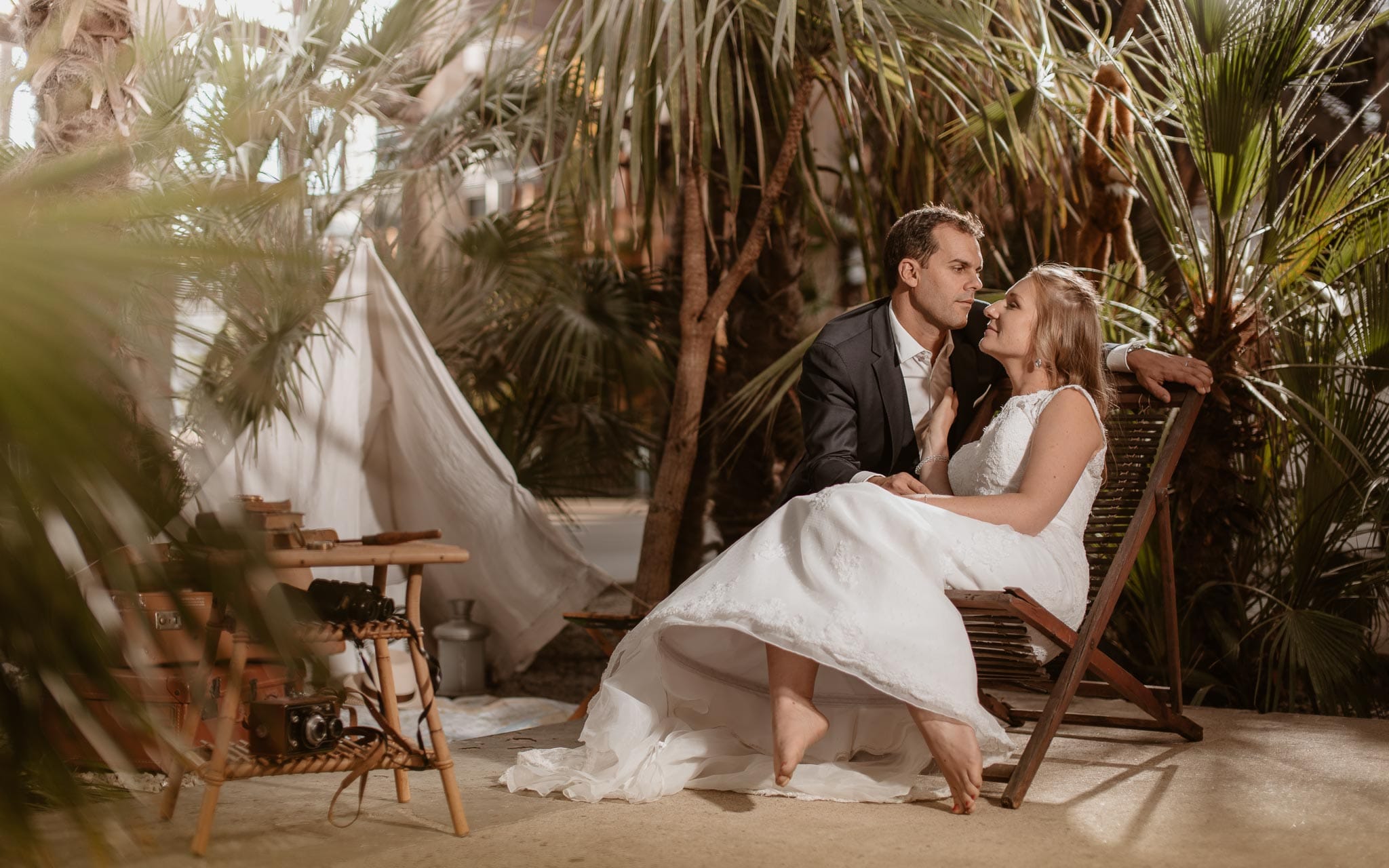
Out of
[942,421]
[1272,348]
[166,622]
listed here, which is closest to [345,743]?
[166,622]

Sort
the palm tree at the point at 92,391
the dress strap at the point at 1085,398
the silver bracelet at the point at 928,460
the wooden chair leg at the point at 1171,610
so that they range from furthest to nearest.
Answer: the silver bracelet at the point at 928,460, the wooden chair leg at the point at 1171,610, the dress strap at the point at 1085,398, the palm tree at the point at 92,391

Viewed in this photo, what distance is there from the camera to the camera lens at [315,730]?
6.68 feet

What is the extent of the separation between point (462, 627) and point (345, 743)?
7.25 ft

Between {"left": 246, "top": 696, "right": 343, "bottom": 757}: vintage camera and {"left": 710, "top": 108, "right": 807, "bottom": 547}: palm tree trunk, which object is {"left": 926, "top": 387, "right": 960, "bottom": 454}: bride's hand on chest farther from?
{"left": 710, "top": 108, "right": 807, "bottom": 547}: palm tree trunk

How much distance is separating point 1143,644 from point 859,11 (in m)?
2.02

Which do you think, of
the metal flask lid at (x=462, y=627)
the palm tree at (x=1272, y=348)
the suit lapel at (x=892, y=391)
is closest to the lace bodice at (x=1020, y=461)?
the suit lapel at (x=892, y=391)

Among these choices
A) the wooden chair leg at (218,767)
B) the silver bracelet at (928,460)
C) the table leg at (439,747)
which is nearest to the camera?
the wooden chair leg at (218,767)

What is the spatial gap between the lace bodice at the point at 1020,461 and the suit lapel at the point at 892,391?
0.34m

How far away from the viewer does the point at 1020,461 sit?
251 centimetres

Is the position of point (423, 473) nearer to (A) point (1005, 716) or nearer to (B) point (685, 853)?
(A) point (1005, 716)

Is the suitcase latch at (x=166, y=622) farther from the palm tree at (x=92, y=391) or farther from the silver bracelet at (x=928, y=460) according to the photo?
the silver bracelet at (x=928, y=460)

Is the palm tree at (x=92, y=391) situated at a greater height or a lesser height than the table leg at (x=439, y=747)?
greater

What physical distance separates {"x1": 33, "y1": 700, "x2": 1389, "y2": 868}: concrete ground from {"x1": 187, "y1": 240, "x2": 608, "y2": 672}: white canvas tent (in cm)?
164

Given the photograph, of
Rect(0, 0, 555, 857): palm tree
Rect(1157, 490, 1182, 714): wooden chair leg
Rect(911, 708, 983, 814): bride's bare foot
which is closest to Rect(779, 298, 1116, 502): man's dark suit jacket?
Rect(1157, 490, 1182, 714): wooden chair leg
